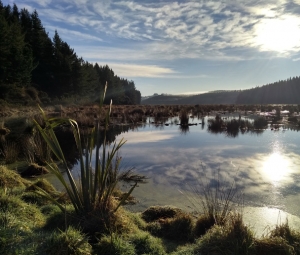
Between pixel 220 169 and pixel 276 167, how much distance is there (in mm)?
1667

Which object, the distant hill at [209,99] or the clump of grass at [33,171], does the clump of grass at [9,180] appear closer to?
the clump of grass at [33,171]

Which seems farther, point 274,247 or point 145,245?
point 145,245

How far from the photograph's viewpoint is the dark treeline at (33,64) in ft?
94.2

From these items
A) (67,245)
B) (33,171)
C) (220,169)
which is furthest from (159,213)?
(33,171)

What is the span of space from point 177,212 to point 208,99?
17029 cm

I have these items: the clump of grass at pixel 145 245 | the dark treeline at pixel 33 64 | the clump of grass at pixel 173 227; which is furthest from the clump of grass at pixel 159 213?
the dark treeline at pixel 33 64

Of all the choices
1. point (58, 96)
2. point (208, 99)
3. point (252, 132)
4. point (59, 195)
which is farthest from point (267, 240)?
point (208, 99)

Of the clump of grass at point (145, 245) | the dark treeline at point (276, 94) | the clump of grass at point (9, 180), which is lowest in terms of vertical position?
the clump of grass at point (145, 245)

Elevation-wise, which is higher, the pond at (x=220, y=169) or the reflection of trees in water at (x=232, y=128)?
the reflection of trees in water at (x=232, y=128)

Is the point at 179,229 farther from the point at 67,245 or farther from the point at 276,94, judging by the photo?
the point at 276,94

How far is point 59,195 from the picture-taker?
5039 millimetres

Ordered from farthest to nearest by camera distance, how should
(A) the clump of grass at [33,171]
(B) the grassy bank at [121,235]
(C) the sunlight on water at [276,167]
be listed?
1. (A) the clump of grass at [33,171]
2. (C) the sunlight on water at [276,167]
3. (B) the grassy bank at [121,235]

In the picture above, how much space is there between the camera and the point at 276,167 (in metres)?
7.96

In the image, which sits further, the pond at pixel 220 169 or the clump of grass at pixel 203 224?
the pond at pixel 220 169
